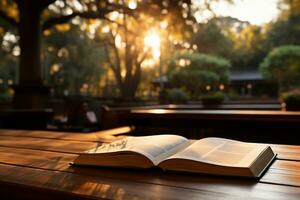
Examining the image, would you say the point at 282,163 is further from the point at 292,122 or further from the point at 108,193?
the point at 292,122

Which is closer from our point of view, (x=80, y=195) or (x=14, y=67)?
(x=80, y=195)

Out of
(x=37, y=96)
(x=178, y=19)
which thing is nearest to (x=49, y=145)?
(x=37, y=96)

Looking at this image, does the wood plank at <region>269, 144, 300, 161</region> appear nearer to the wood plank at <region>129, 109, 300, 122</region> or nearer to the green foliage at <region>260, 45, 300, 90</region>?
the wood plank at <region>129, 109, 300, 122</region>

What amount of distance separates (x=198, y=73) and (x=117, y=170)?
20071 mm

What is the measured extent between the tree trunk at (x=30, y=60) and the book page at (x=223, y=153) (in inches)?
217

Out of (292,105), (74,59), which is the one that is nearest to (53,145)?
(292,105)

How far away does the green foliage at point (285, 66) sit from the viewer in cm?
1898

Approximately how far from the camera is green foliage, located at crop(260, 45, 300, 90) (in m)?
19.0

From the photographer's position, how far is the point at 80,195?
78cm

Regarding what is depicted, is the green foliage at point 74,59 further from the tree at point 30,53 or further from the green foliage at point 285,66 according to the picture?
the tree at point 30,53

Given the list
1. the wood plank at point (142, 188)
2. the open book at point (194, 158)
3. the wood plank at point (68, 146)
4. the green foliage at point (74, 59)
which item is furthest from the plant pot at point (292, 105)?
the green foliage at point (74, 59)

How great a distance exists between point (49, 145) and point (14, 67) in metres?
30.4

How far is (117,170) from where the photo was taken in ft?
3.28

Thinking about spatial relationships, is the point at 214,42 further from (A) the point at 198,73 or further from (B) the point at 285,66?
(B) the point at 285,66
